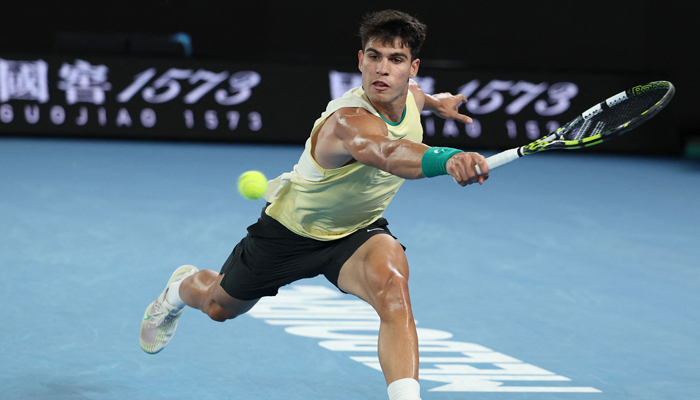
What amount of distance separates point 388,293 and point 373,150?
1.94ft

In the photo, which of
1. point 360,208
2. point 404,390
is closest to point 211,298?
point 360,208

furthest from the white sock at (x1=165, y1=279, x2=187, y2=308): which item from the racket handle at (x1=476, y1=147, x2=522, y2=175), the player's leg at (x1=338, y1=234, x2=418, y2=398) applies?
the racket handle at (x1=476, y1=147, x2=522, y2=175)

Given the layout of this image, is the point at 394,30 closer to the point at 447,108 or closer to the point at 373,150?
the point at 373,150

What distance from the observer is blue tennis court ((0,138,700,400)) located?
13.8 feet

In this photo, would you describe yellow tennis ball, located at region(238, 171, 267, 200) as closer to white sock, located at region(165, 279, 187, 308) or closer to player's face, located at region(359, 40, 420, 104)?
white sock, located at region(165, 279, 187, 308)

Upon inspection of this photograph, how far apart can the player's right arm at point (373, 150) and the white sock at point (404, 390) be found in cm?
74

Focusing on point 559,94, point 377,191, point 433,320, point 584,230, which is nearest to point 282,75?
point 559,94

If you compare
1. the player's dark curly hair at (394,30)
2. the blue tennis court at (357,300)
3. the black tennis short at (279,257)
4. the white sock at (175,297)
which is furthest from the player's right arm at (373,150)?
the white sock at (175,297)

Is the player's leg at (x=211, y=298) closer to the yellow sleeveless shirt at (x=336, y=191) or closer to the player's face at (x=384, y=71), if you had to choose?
the yellow sleeveless shirt at (x=336, y=191)

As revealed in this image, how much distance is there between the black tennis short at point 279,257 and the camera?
151 inches

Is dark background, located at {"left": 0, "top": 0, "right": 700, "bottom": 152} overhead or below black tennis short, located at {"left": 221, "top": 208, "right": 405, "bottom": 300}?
overhead

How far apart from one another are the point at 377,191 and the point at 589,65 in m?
13.8

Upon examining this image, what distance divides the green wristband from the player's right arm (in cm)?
3

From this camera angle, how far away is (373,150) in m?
3.13
